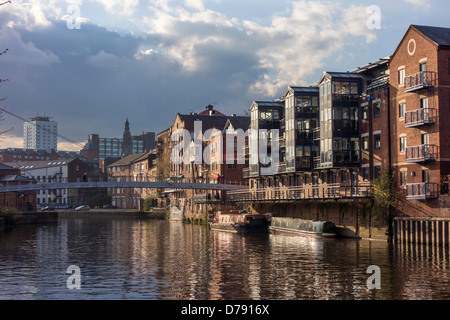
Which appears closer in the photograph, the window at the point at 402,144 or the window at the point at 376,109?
the window at the point at 402,144

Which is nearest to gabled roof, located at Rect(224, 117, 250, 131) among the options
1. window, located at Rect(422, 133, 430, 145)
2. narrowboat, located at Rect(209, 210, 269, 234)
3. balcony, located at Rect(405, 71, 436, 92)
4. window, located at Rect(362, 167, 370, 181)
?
narrowboat, located at Rect(209, 210, 269, 234)

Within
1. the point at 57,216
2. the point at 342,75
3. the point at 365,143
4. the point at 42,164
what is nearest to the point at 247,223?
the point at 365,143

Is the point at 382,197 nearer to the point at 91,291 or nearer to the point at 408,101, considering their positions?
the point at 408,101

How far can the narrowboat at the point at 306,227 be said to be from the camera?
184ft

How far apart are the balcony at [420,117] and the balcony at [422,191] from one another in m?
5.06

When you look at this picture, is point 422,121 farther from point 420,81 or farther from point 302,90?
point 302,90

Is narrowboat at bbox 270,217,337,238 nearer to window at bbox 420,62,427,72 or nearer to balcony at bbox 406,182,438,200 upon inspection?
balcony at bbox 406,182,438,200

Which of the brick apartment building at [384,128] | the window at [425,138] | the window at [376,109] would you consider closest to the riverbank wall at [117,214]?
the brick apartment building at [384,128]

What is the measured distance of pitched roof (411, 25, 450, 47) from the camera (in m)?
48.6

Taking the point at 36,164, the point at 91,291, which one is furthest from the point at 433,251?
the point at 36,164

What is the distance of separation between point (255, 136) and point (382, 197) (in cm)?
2891

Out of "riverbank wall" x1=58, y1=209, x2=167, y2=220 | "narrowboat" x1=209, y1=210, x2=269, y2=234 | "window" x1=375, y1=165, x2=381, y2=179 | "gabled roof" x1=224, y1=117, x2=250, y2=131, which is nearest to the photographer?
"window" x1=375, y1=165, x2=381, y2=179

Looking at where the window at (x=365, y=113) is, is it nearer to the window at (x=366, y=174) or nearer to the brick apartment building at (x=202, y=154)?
the window at (x=366, y=174)

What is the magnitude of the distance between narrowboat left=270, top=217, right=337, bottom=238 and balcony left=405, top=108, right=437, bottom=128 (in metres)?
12.7
